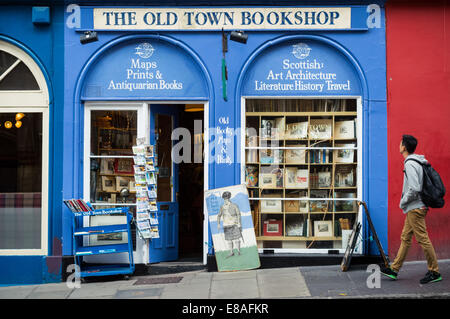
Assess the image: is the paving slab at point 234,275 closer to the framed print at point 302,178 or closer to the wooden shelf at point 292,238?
the wooden shelf at point 292,238

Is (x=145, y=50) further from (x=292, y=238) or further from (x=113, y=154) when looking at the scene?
(x=292, y=238)

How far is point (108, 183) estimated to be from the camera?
9211 mm

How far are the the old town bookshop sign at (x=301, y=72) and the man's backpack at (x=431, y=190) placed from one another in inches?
88.6

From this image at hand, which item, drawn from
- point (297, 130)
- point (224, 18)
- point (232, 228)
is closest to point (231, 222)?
point (232, 228)

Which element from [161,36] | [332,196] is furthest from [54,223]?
[332,196]

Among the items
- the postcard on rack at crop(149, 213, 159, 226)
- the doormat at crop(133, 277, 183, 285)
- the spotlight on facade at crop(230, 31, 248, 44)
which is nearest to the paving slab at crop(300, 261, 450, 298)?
the doormat at crop(133, 277, 183, 285)

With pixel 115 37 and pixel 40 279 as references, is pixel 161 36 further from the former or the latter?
pixel 40 279

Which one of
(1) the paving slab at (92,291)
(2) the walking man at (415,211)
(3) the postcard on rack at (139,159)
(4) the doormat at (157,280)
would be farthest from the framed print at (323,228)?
(1) the paving slab at (92,291)

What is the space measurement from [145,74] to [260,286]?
158 inches

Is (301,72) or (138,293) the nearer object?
(138,293)

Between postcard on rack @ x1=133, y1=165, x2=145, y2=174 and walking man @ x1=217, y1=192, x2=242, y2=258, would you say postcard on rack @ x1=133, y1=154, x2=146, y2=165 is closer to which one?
postcard on rack @ x1=133, y1=165, x2=145, y2=174

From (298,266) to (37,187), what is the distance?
461 cm

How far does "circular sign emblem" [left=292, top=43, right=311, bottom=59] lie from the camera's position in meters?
8.97

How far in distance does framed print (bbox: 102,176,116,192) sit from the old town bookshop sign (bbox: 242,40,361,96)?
274cm
